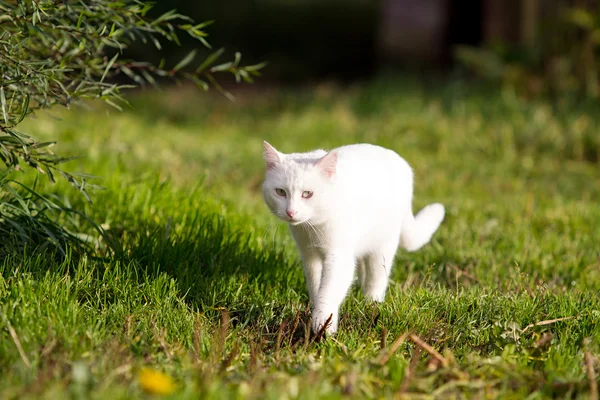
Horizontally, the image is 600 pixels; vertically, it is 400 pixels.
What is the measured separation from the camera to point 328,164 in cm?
279

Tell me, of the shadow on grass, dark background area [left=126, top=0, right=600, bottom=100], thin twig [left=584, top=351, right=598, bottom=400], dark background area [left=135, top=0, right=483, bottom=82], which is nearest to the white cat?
the shadow on grass

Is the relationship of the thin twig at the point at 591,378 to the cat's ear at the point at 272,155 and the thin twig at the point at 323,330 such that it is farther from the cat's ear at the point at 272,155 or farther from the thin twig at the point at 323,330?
the cat's ear at the point at 272,155

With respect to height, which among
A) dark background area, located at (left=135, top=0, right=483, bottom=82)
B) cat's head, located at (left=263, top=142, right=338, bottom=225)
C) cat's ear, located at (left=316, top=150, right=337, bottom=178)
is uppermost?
cat's ear, located at (left=316, top=150, right=337, bottom=178)

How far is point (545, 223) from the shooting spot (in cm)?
457

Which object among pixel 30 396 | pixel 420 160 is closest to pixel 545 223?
pixel 420 160

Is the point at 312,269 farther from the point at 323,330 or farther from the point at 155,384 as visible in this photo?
the point at 155,384

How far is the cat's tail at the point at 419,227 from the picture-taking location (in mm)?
3467

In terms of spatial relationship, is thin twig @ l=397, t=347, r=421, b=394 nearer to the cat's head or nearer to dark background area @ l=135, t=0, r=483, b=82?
the cat's head

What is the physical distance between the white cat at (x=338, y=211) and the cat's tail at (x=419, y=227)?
0.39 ft

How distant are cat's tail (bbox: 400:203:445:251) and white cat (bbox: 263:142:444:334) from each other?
12cm

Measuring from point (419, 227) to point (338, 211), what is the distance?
30.3 inches

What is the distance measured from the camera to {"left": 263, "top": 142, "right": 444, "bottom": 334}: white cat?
110 inches

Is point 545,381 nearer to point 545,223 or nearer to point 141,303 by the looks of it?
point 141,303

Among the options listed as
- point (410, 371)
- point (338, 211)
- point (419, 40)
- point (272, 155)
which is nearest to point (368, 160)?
point (338, 211)
